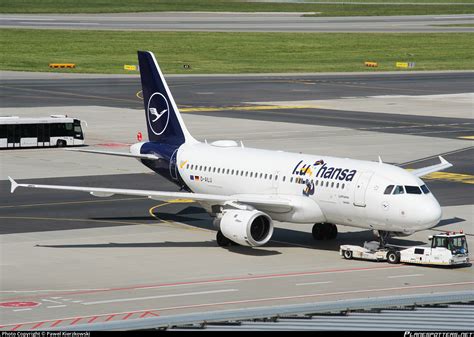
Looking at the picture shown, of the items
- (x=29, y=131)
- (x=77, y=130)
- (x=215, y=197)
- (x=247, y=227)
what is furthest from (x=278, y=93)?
(x=247, y=227)

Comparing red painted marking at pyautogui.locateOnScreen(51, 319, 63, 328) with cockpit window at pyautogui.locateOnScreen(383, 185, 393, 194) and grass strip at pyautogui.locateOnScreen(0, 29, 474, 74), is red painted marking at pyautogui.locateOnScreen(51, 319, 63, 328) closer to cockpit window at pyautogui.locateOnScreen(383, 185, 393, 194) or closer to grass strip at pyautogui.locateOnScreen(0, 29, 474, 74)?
cockpit window at pyautogui.locateOnScreen(383, 185, 393, 194)

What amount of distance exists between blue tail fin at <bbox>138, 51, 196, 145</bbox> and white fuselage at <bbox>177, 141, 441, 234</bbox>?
2.94 m

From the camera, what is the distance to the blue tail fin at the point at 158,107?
213 feet

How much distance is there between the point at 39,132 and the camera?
96.2 m

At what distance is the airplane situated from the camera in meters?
52.2

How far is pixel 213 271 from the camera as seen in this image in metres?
50.5

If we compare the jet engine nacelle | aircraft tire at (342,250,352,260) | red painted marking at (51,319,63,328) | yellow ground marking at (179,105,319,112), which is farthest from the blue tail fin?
yellow ground marking at (179,105,319,112)

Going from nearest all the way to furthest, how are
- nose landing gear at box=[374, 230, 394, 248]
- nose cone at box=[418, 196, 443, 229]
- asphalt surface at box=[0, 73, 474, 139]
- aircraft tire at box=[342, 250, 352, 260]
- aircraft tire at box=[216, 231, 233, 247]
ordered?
1. nose cone at box=[418, 196, 443, 229]
2. aircraft tire at box=[342, 250, 352, 260]
3. nose landing gear at box=[374, 230, 394, 248]
4. aircraft tire at box=[216, 231, 233, 247]
5. asphalt surface at box=[0, 73, 474, 139]

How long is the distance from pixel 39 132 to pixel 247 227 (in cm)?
4701

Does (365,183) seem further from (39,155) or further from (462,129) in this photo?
(462,129)

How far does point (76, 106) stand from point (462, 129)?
41.9 metres

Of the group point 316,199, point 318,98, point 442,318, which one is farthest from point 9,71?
point 442,318

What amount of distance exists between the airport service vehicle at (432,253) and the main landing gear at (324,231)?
4.19 m

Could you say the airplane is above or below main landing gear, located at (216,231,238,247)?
above
